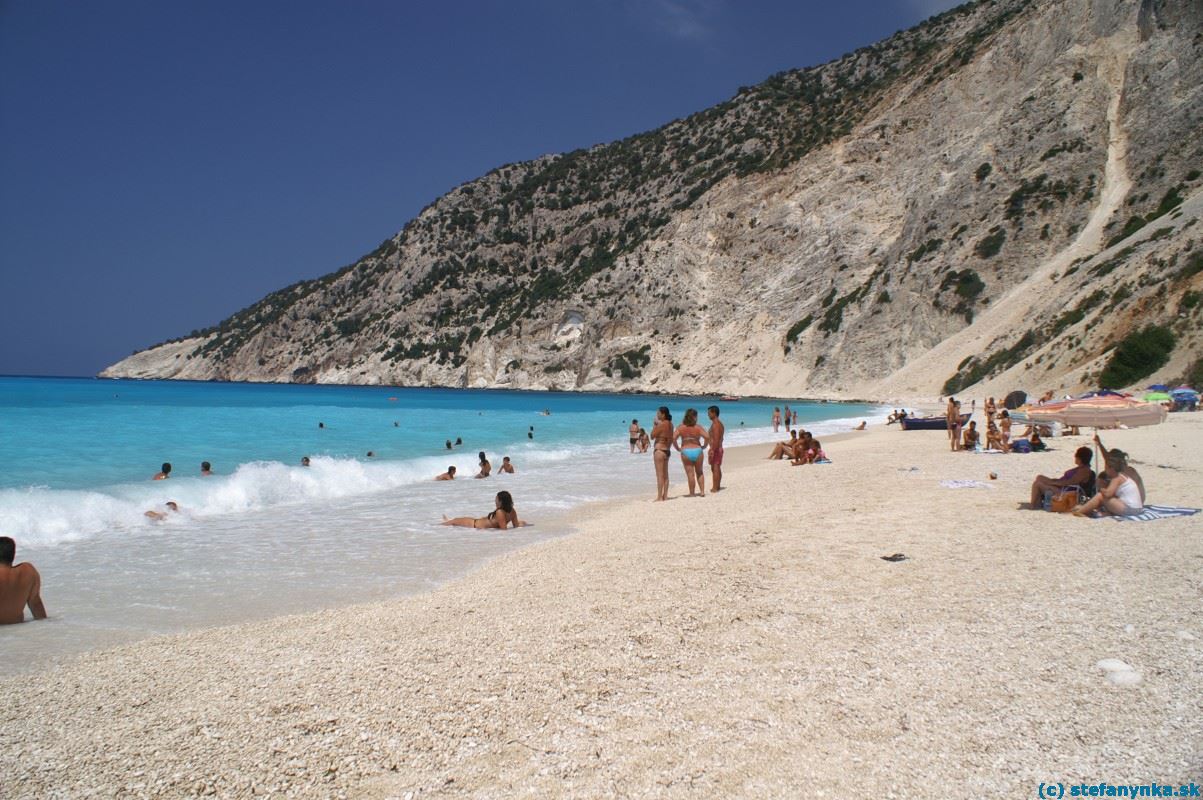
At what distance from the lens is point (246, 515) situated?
1080 cm

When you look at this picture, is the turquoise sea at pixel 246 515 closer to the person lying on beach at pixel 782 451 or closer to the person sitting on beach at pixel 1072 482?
the person lying on beach at pixel 782 451

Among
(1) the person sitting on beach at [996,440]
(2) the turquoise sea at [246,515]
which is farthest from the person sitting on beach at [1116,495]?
(1) the person sitting on beach at [996,440]

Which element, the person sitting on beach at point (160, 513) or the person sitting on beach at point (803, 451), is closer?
the person sitting on beach at point (160, 513)

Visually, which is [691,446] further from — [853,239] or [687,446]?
[853,239]

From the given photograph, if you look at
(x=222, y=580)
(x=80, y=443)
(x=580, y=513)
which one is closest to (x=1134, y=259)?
(x=580, y=513)

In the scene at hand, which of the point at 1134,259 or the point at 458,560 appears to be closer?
the point at 458,560

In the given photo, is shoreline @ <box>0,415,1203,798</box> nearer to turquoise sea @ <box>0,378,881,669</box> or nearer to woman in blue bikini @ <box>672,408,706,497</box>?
turquoise sea @ <box>0,378,881,669</box>

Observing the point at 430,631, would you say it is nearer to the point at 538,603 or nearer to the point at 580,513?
the point at 538,603

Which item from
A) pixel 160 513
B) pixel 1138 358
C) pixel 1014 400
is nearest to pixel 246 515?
pixel 160 513

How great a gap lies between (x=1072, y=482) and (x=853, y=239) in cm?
5776

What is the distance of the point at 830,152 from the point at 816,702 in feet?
235

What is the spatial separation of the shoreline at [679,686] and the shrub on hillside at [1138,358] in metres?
24.7

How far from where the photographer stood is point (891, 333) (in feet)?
168

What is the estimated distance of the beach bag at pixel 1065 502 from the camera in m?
7.86
